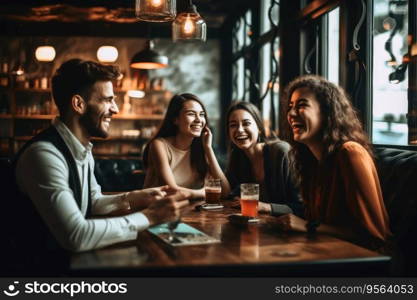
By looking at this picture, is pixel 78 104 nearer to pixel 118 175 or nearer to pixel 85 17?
pixel 118 175

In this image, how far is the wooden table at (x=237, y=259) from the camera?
4.24 ft

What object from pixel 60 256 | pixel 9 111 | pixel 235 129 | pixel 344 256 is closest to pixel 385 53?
pixel 235 129

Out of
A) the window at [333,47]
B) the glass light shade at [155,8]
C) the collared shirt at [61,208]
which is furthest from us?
the window at [333,47]

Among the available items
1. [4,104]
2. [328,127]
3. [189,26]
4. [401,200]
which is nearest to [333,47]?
[189,26]

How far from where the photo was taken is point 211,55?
29.0ft

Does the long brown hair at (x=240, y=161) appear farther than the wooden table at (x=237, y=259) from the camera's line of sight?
Yes

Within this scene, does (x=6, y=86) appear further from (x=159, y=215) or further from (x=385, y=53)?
(x=159, y=215)

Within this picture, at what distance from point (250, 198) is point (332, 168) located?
387 mm

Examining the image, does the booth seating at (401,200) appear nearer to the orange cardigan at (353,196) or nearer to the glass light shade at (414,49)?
the orange cardigan at (353,196)

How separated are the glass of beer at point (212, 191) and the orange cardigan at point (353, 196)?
53cm

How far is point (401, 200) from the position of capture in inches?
85.4

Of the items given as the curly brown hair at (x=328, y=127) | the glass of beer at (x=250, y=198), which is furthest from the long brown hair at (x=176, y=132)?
the glass of beer at (x=250, y=198)

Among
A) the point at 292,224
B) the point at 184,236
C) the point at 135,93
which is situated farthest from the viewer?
the point at 135,93

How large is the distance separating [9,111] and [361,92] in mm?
6635
